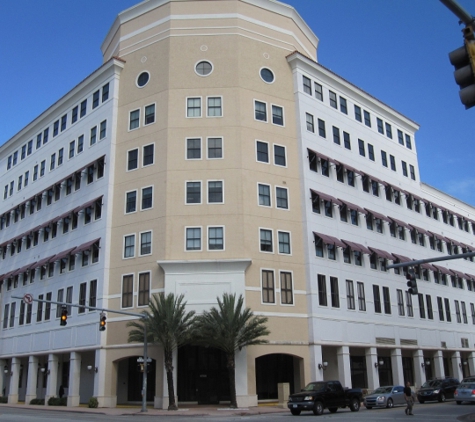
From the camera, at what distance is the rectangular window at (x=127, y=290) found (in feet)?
133

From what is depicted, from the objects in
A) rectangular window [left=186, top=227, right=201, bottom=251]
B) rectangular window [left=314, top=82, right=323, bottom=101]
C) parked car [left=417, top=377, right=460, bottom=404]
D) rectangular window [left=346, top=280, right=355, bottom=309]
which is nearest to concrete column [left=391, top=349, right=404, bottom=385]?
parked car [left=417, top=377, right=460, bottom=404]

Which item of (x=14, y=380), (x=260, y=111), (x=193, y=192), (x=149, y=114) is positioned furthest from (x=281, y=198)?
(x=14, y=380)

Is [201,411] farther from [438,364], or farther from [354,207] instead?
[438,364]

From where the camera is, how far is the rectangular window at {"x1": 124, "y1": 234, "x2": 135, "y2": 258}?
136 ft

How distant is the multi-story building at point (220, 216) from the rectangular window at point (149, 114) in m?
0.13

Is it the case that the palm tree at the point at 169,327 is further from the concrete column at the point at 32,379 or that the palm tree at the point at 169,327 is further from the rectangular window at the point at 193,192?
the concrete column at the point at 32,379

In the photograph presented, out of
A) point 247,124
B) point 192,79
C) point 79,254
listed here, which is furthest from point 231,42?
point 79,254

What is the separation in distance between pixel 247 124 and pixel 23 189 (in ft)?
96.5

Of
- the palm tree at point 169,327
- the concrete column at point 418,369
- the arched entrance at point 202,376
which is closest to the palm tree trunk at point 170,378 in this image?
the palm tree at point 169,327

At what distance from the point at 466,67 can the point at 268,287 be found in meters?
32.6

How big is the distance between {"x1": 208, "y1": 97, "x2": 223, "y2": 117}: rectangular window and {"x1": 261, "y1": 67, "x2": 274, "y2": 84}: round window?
14.9 ft

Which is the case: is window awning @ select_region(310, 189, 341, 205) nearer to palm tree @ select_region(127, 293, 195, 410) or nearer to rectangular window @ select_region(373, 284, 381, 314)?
rectangular window @ select_region(373, 284, 381, 314)

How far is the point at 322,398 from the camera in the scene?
3002 centimetres

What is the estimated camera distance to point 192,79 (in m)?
43.7
